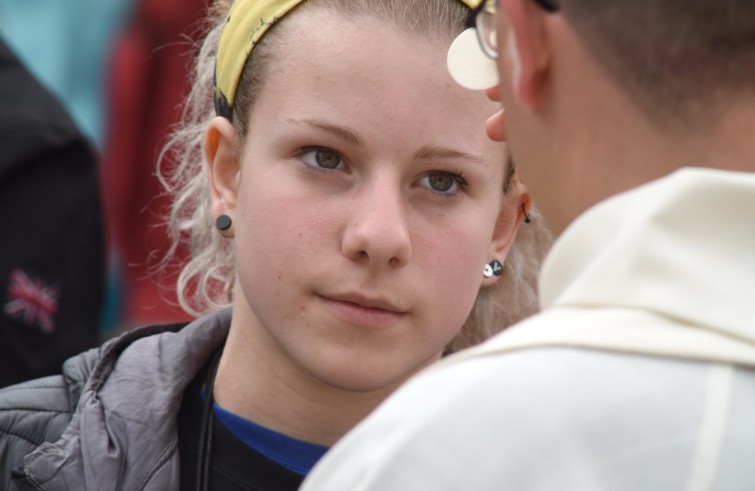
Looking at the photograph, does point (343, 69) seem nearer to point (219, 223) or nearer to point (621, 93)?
point (219, 223)

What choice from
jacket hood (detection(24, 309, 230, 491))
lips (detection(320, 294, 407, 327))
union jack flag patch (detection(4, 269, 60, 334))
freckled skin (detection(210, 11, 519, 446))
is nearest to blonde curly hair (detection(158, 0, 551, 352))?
freckled skin (detection(210, 11, 519, 446))

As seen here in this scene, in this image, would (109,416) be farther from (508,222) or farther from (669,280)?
(669,280)

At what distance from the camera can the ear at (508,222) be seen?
247cm

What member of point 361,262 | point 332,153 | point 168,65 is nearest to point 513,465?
point 361,262

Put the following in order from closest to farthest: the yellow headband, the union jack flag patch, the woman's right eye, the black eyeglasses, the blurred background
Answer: the black eyeglasses
the woman's right eye
the yellow headband
the union jack flag patch
the blurred background

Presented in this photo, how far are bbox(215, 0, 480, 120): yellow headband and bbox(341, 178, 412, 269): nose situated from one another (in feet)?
1.25

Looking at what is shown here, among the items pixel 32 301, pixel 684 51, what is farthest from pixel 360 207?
pixel 32 301

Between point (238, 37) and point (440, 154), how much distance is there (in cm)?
46

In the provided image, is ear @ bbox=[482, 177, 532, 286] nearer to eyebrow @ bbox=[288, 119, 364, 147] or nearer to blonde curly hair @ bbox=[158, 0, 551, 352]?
blonde curly hair @ bbox=[158, 0, 551, 352]

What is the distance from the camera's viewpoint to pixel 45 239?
345 centimetres

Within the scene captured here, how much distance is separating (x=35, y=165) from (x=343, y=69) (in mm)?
1564

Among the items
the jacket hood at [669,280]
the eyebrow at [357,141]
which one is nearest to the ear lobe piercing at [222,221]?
the eyebrow at [357,141]

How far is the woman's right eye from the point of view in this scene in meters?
2.21

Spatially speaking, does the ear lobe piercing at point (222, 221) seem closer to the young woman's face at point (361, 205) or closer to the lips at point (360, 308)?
the young woman's face at point (361, 205)
